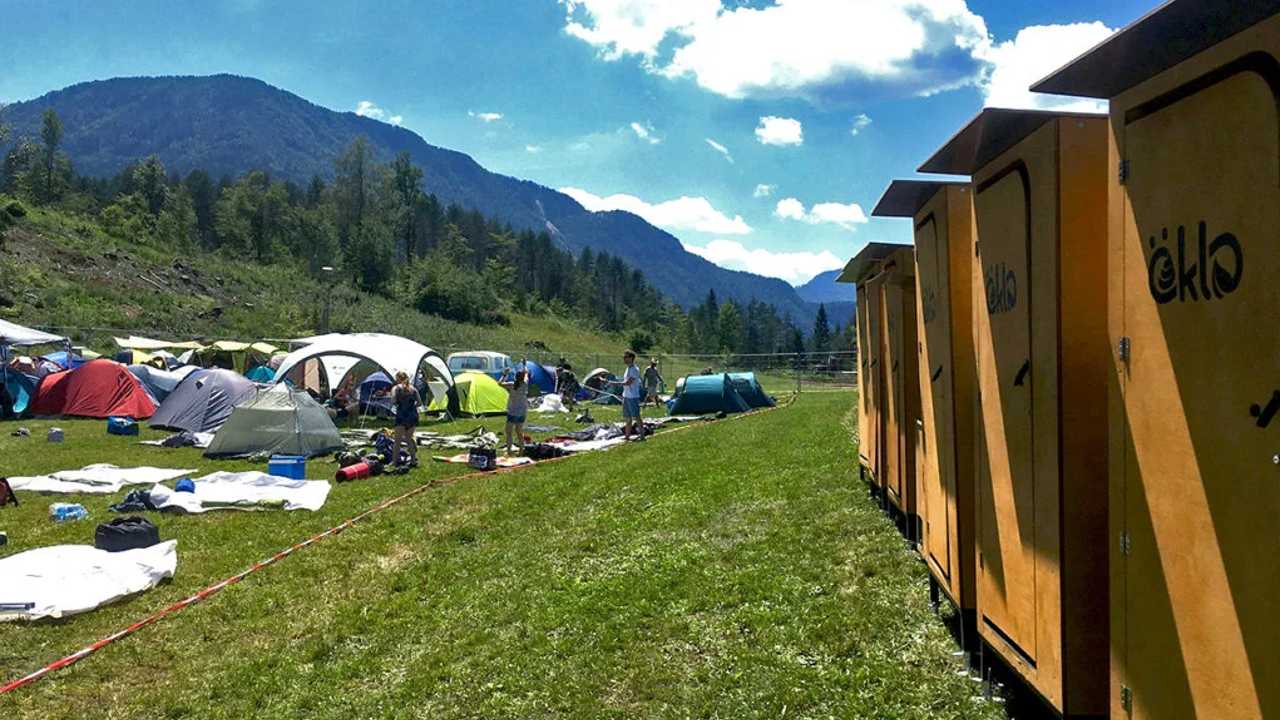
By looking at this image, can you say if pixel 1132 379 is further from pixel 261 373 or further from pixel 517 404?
pixel 261 373

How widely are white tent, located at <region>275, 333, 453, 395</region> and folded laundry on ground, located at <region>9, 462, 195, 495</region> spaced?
279 inches

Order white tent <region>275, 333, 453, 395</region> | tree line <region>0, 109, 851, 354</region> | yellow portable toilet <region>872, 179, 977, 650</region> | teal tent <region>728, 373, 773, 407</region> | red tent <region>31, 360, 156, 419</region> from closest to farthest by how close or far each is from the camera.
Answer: yellow portable toilet <region>872, 179, 977, 650</region> < white tent <region>275, 333, 453, 395</region> < red tent <region>31, 360, 156, 419</region> < teal tent <region>728, 373, 773, 407</region> < tree line <region>0, 109, 851, 354</region>

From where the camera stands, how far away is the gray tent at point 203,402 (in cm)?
1812

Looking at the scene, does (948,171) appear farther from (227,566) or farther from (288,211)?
(288,211)

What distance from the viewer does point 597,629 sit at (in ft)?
18.7

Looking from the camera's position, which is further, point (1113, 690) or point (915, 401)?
point (915, 401)

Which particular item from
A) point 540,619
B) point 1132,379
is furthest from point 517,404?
point 1132,379

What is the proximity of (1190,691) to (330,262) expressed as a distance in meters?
84.9

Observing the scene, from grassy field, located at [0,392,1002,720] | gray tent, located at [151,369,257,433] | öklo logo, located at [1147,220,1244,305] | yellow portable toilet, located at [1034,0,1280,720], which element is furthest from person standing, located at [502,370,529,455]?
öklo logo, located at [1147,220,1244,305]

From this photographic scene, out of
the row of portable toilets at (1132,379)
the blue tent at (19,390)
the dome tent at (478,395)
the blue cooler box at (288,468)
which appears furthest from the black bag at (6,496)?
the dome tent at (478,395)

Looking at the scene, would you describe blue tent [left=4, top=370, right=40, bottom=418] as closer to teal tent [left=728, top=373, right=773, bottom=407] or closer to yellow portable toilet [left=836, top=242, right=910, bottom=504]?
teal tent [left=728, top=373, right=773, bottom=407]

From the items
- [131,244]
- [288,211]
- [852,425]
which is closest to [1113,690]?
[852,425]

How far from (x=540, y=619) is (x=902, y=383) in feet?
11.5

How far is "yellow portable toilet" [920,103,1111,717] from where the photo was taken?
10.9 feet
